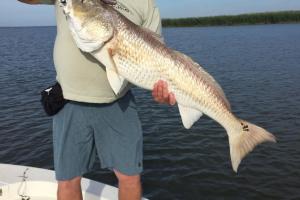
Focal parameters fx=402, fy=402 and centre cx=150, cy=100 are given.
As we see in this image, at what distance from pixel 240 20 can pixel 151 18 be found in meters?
82.2

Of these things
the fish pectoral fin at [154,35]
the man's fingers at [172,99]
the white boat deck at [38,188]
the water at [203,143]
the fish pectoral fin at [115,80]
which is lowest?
the water at [203,143]

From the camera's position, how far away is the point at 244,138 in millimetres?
3982

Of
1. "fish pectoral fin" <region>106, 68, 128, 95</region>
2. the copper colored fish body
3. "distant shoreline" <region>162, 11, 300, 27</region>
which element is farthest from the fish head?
"distant shoreline" <region>162, 11, 300, 27</region>

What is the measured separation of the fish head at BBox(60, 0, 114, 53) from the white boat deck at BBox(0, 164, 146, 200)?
2.30 m

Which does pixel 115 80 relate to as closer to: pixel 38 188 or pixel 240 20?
pixel 38 188

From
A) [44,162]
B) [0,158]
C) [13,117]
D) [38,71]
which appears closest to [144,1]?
[44,162]

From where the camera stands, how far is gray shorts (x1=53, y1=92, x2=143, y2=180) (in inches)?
147

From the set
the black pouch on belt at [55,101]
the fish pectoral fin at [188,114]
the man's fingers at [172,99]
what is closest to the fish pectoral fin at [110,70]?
the man's fingers at [172,99]

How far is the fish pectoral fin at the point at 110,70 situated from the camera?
3352 mm

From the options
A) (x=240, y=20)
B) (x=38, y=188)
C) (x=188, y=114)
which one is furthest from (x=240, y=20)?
(x=188, y=114)

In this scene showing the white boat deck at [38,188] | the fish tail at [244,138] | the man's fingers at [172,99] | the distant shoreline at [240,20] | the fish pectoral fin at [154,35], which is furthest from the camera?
the distant shoreline at [240,20]

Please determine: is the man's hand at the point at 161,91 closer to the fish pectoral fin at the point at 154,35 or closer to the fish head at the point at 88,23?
the fish pectoral fin at the point at 154,35

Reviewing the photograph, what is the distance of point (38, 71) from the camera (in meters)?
24.1

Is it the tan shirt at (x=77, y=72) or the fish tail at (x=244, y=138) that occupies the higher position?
the tan shirt at (x=77, y=72)
